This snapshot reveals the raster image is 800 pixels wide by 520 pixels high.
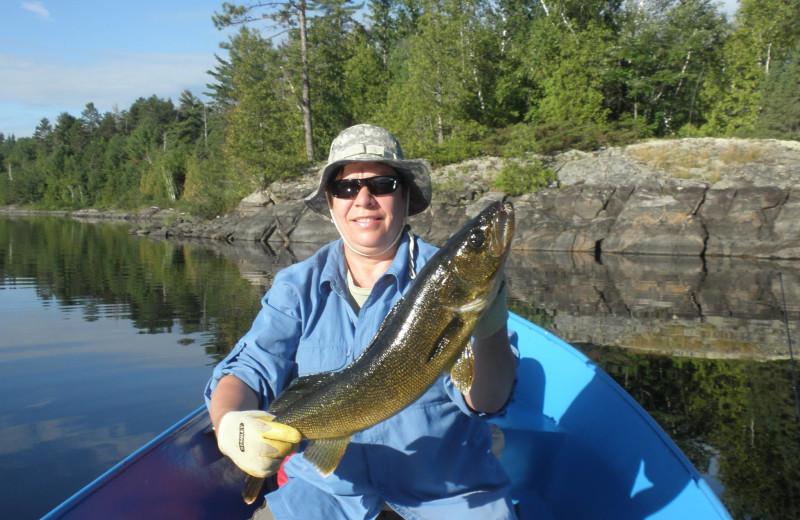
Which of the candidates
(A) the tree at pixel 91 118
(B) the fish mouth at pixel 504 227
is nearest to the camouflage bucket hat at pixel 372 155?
(B) the fish mouth at pixel 504 227

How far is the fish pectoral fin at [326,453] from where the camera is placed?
235 centimetres

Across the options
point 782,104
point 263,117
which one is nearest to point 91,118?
point 263,117

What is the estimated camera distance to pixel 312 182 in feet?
118

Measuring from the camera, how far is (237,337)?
1060cm

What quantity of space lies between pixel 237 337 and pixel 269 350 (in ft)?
27.1

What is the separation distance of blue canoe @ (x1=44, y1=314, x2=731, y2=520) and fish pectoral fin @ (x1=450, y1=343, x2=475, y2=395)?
155cm

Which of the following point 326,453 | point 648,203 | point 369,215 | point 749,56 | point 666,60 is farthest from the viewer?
point 749,56

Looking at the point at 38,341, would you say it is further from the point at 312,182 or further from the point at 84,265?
the point at 312,182

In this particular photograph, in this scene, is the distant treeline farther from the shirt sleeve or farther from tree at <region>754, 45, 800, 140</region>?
the shirt sleeve

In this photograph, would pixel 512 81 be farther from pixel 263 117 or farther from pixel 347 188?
pixel 347 188

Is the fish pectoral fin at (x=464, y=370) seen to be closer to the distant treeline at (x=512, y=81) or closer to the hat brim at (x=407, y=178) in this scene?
the hat brim at (x=407, y=178)

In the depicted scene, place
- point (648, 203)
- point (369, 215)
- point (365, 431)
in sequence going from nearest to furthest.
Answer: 1. point (365, 431)
2. point (369, 215)
3. point (648, 203)

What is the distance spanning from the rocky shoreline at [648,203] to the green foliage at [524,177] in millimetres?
389

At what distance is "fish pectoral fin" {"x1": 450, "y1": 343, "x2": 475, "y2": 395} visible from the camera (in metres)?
2.21
